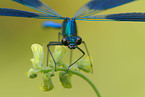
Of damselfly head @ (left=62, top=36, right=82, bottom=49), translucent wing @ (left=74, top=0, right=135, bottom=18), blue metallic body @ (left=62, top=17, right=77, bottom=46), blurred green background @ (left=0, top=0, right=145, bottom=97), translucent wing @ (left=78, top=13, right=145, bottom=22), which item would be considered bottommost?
blurred green background @ (left=0, top=0, right=145, bottom=97)

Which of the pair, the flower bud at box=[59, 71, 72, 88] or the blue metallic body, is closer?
the flower bud at box=[59, 71, 72, 88]

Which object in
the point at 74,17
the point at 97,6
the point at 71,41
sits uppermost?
the point at 97,6

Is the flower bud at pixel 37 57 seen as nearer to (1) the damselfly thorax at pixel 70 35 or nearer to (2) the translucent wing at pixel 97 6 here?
(1) the damselfly thorax at pixel 70 35

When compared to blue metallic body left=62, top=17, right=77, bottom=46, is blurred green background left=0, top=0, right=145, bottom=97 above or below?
below

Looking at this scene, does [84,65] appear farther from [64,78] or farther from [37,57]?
[37,57]

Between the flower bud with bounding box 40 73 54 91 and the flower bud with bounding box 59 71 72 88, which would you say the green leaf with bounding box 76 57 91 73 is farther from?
the flower bud with bounding box 40 73 54 91

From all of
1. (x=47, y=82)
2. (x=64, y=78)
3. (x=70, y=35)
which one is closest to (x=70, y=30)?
(x=70, y=35)

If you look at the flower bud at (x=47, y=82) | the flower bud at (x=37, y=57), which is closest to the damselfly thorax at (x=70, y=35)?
the flower bud at (x=37, y=57)

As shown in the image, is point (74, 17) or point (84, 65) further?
point (74, 17)

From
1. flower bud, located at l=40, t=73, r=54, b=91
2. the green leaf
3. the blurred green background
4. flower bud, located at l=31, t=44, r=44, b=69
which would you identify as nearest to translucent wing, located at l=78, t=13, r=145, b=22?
the green leaf
